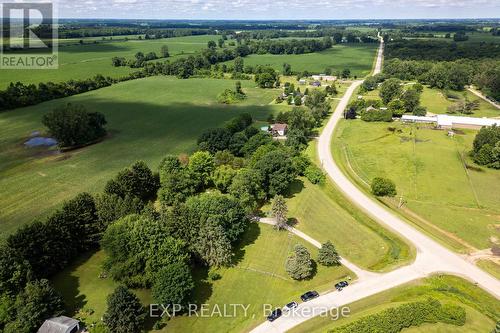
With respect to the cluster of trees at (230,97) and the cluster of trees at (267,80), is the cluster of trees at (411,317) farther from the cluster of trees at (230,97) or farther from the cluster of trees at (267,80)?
the cluster of trees at (267,80)

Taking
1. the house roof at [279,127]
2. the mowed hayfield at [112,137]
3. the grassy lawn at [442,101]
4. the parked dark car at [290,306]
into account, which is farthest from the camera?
the grassy lawn at [442,101]

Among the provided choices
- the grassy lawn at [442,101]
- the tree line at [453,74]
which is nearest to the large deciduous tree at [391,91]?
the grassy lawn at [442,101]

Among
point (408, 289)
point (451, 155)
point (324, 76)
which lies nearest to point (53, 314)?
point (408, 289)

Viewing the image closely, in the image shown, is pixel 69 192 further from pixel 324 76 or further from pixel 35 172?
pixel 324 76

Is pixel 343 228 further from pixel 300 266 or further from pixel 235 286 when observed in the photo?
pixel 235 286

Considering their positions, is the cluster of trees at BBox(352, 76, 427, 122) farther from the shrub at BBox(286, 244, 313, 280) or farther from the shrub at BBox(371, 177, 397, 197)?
the shrub at BBox(286, 244, 313, 280)
